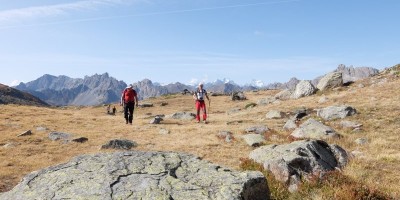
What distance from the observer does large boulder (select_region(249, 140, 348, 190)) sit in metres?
12.9

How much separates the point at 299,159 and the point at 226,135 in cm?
1165

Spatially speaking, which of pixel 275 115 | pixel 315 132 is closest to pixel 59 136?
pixel 315 132

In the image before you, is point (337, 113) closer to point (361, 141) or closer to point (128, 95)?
point (361, 141)

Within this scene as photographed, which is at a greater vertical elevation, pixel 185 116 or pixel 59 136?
pixel 185 116

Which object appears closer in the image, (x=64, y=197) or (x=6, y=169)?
(x=64, y=197)

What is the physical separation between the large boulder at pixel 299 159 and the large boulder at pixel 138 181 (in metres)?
2.36

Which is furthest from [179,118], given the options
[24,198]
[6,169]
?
[24,198]

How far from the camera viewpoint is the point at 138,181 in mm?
9695

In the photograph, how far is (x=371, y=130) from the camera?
25.2 meters

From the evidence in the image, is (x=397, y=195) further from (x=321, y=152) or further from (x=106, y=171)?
(x=106, y=171)

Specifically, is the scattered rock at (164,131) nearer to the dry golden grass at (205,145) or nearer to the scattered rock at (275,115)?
the dry golden grass at (205,145)

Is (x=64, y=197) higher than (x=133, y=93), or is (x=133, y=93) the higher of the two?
(x=133, y=93)

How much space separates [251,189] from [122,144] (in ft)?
45.2

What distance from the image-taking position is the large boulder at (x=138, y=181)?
914 cm
